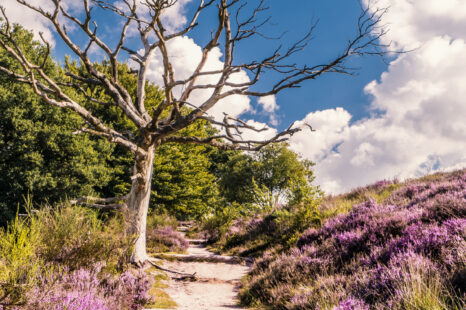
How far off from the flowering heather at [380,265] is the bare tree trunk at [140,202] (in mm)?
3362

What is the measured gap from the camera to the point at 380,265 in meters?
3.70

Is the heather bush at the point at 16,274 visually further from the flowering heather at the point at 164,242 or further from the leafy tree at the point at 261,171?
the leafy tree at the point at 261,171

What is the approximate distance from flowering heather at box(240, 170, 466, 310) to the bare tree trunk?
3.36 metres

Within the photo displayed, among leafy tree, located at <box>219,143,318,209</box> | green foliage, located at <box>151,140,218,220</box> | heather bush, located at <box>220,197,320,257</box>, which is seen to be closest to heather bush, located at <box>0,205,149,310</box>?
heather bush, located at <box>220,197,320,257</box>

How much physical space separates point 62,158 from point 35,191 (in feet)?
6.13

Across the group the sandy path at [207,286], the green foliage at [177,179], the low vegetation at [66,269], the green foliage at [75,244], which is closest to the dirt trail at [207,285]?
the sandy path at [207,286]

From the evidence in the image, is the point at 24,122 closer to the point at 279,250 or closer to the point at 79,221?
the point at 79,221

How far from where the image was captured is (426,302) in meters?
2.38

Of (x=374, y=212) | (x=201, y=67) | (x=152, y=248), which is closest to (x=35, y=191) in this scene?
(x=152, y=248)

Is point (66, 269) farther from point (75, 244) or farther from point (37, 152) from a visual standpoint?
point (37, 152)

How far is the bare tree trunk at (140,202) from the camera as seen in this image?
7234mm

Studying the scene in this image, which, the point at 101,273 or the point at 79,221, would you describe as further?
the point at 79,221

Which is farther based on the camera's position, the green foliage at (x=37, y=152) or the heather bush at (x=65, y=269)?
the green foliage at (x=37, y=152)

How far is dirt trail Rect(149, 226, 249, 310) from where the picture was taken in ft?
17.6
